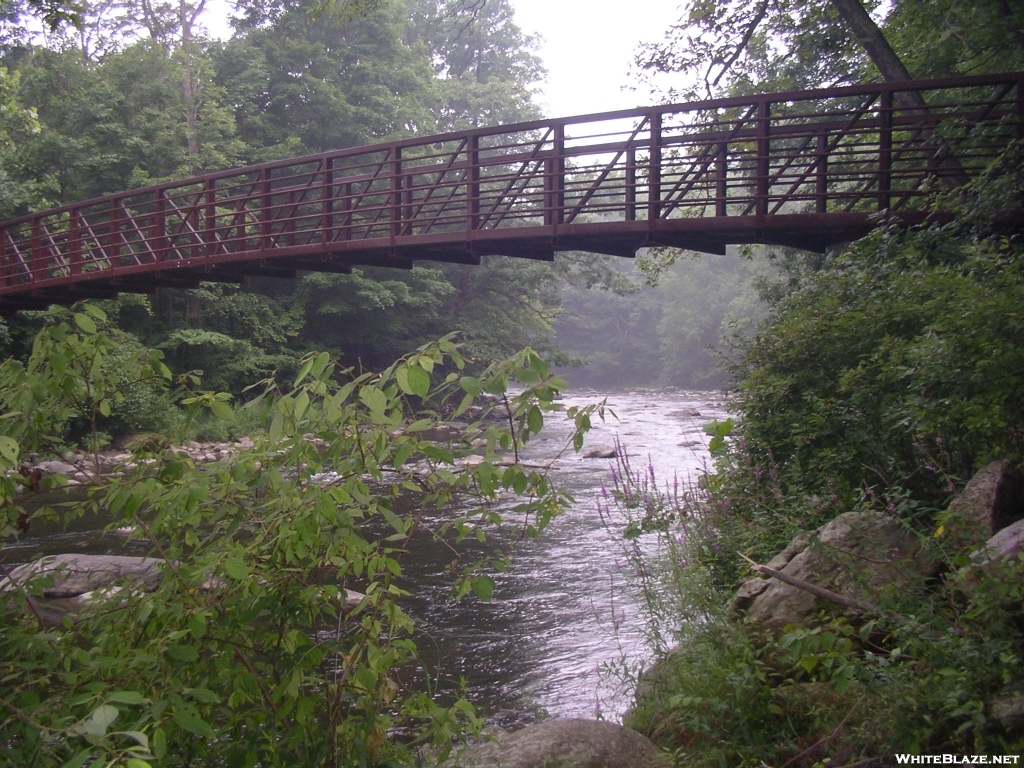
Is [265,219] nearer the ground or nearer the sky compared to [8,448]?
nearer the sky

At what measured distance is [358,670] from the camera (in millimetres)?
2318

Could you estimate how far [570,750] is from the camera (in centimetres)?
318

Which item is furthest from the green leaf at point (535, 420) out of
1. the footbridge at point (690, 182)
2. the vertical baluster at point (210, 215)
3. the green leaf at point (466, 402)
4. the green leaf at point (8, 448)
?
the vertical baluster at point (210, 215)

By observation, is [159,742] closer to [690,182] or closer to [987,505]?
[987,505]

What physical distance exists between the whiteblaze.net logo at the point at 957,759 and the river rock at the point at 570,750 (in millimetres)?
923

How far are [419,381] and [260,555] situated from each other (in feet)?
2.55

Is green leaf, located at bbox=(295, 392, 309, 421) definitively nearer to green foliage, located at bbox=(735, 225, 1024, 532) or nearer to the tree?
green foliage, located at bbox=(735, 225, 1024, 532)

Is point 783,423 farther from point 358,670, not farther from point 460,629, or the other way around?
point 358,670

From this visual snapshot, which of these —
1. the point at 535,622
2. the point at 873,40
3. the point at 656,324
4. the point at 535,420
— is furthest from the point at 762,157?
the point at 656,324

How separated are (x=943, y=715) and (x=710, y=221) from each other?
557 centimetres

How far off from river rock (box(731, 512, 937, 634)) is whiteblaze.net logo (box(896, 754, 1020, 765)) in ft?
2.15

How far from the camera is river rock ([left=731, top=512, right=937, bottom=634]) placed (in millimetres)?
3289

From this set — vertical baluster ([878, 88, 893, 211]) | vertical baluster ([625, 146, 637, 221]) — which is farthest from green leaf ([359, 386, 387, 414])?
vertical baluster ([878, 88, 893, 211])

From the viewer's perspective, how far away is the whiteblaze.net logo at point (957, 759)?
2.26 metres
